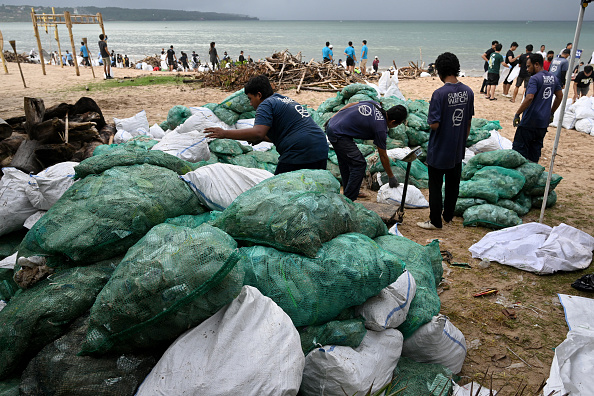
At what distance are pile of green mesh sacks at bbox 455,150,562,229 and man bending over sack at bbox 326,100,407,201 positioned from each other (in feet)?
3.65

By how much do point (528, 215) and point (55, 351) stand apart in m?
4.60

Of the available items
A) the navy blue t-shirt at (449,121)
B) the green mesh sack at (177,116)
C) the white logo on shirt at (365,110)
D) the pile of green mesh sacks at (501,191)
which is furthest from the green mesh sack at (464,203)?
the green mesh sack at (177,116)

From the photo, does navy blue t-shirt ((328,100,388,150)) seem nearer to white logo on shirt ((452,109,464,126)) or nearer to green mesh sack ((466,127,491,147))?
white logo on shirt ((452,109,464,126))

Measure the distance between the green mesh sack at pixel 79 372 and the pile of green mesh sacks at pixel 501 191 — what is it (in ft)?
11.9

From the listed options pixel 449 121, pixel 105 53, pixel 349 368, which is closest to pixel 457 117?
pixel 449 121

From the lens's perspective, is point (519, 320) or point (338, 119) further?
point (338, 119)

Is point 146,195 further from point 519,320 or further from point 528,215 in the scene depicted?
point 528,215

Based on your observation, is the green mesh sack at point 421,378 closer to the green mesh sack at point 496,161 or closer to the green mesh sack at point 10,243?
the green mesh sack at point 10,243

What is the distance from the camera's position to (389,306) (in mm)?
2045

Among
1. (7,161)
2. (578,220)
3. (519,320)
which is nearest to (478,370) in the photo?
(519,320)

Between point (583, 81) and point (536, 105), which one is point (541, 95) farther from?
point (583, 81)

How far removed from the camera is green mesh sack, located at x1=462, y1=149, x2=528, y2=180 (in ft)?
14.9

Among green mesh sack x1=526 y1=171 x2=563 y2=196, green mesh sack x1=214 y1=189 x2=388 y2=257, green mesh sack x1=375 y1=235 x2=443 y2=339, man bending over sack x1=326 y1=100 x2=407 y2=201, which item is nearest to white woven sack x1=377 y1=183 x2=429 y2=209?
man bending over sack x1=326 y1=100 x2=407 y2=201

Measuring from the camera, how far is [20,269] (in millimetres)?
2129
